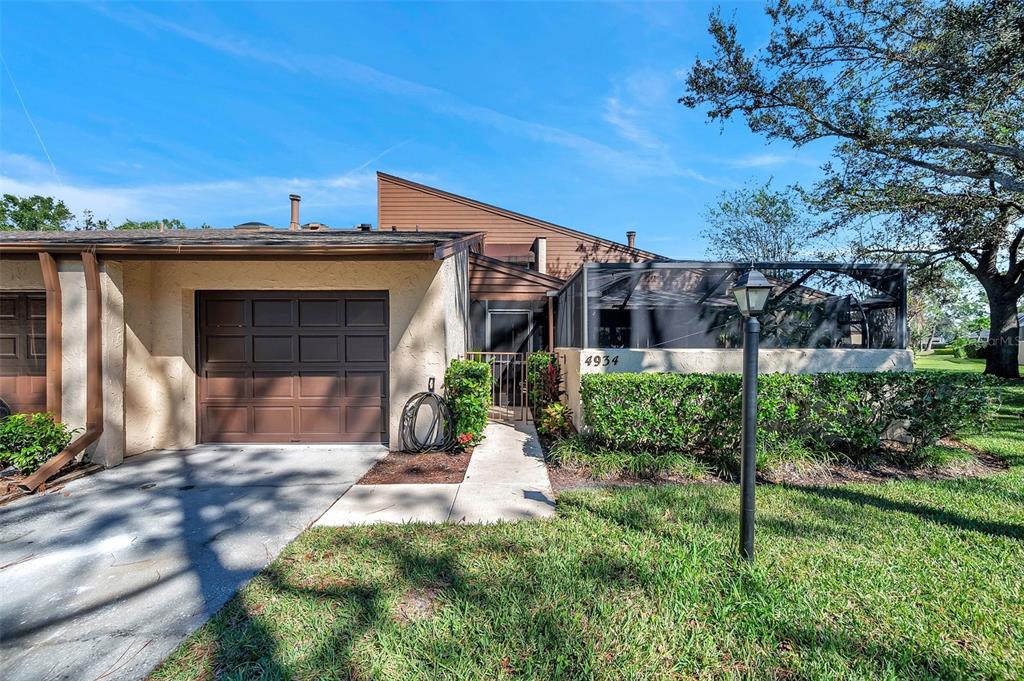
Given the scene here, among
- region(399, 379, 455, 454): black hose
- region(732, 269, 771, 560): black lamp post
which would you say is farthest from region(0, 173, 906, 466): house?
region(732, 269, 771, 560): black lamp post

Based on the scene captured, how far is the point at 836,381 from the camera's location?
15.6ft

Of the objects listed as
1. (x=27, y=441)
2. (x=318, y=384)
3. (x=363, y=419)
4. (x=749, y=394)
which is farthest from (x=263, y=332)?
(x=749, y=394)

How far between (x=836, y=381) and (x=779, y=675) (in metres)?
4.06

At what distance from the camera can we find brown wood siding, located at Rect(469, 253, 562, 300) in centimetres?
940

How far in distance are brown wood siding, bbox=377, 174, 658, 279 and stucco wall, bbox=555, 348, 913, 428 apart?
9.27m

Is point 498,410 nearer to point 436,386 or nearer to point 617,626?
point 436,386

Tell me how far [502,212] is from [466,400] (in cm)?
1072

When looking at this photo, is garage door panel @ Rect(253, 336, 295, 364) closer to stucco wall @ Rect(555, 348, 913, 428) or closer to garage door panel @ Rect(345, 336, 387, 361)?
garage door panel @ Rect(345, 336, 387, 361)

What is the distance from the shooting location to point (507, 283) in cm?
950

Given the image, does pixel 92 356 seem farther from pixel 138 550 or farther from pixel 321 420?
pixel 138 550

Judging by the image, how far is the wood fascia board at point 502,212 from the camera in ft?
47.4

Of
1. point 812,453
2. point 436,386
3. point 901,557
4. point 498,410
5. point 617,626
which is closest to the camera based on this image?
point 617,626

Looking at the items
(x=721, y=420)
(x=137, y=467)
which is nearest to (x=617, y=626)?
(x=721, y=420)

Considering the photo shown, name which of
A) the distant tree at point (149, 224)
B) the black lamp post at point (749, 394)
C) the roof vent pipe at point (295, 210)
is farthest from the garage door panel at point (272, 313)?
the distant tree at point (149, 224)
